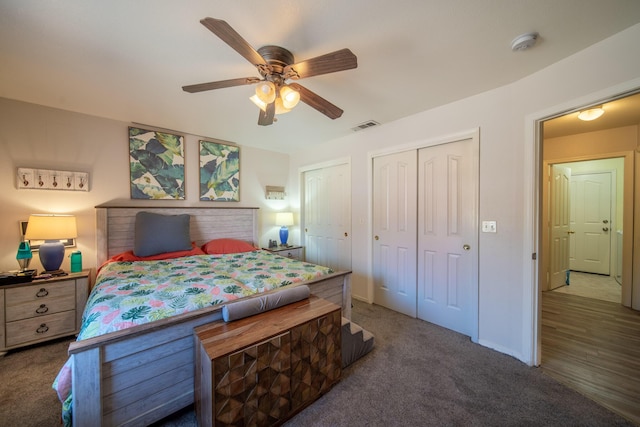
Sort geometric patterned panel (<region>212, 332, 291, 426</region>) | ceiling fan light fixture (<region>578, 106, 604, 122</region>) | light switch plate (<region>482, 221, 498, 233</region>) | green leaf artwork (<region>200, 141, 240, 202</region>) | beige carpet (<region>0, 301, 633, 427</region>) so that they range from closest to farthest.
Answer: geometric patterned panel (<region>212, 332, 291, 426</region>) → beige carpet (<region>0, 301, 633, 427</region>) → light switch plate (<region>482, 221, 498, 233</region>) → ceiling fan light fixture (<region>578, 106, 604, 122</region>) → green leaf artwork (<region>200, 141, 240, 202</region>)

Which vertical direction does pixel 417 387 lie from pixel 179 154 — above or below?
below

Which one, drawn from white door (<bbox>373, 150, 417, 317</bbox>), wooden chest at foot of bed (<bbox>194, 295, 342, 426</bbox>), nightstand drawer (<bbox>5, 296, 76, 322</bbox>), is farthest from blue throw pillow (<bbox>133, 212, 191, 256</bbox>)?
white door (<bbox>373, 150, 417, 317</bbox>)

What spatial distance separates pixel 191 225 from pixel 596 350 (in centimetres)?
469

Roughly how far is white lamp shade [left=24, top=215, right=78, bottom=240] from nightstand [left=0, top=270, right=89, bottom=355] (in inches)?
16.3

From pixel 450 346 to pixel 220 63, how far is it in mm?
3158

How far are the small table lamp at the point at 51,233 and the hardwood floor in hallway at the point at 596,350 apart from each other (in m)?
4.57

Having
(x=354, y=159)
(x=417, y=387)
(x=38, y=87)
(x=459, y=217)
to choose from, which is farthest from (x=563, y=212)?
(x=38, y=87)

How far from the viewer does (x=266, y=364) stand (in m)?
1.31

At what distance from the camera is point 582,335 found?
2361 mm

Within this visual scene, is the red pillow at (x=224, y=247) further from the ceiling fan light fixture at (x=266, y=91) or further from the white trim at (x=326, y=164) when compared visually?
the ceiling fan light fixture at (x=266, y=91)

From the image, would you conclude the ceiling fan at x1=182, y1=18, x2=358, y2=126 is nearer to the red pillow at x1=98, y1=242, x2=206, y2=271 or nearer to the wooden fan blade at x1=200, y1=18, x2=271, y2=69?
the wooden fan blade at x1=200, y1=18, x2=271, y2=69

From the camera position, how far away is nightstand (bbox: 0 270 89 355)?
6.64ft

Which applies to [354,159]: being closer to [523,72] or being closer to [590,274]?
[523,72]

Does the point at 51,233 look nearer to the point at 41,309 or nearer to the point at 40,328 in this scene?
the point at 41,309
